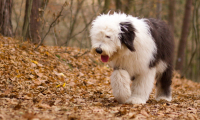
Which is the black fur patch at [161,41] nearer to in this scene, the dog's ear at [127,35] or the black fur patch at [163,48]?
the black fur patch at [163,48]

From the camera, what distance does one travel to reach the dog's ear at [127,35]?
13.0 ft

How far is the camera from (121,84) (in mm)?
4203

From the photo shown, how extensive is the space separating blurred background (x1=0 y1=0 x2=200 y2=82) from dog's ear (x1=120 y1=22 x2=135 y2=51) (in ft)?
7.66

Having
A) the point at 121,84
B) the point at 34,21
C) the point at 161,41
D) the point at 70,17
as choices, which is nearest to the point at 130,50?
the point at 121,84

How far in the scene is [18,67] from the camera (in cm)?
553

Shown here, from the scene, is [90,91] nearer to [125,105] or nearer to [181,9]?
[125,105]

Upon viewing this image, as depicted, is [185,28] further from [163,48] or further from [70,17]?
[163,48]

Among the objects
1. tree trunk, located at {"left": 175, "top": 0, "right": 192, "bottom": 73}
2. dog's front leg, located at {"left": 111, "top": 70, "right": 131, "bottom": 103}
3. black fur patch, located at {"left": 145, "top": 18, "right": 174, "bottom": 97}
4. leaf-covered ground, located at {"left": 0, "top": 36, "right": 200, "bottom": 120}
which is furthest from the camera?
tree trunk, located at {"left": 175, "top": 0, "right": 192, "bottom": 73}

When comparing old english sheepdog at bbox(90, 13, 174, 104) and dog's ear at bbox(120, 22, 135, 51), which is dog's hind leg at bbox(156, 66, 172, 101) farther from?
dog's ear at bbox(120, 22, 135, 51)

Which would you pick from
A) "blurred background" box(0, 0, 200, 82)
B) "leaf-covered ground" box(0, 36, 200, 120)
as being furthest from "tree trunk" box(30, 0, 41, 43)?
"leaf-covered ground" box(0, 36, 200, 120)

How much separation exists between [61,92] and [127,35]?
1975mm

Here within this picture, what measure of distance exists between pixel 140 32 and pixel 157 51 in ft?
2.03

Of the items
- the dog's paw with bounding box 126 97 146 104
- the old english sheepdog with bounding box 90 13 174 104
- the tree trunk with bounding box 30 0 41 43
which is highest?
the tree trunk with bounding box 30 0 41 43

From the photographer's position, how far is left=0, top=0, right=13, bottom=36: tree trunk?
716cm
